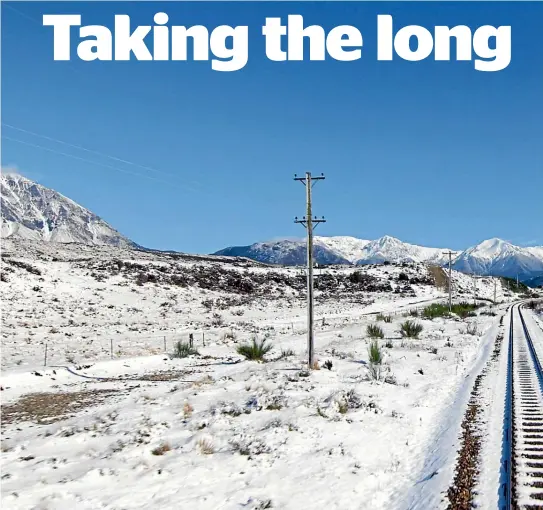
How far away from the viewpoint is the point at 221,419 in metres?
13.2

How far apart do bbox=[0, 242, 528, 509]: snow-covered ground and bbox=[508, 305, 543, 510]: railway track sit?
108 cm

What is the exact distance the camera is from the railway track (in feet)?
27.1

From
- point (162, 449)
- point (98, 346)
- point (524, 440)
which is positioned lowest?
point (98, 346)

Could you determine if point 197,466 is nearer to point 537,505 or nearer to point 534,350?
point 537,505

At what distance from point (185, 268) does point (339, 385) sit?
6448cm

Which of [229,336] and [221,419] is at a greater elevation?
[221,419]

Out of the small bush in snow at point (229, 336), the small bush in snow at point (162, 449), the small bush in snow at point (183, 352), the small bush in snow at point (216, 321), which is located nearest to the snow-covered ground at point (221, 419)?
the small bush in snow at point (162, 449)

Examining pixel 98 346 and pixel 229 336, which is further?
pixel 229 336

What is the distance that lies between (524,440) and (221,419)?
6889 mm

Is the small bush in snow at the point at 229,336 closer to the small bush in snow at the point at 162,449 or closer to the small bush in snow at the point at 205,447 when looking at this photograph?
the small bush in snow at the point at 205,447

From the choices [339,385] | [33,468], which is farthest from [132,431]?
[339,385]

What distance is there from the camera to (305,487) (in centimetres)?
930

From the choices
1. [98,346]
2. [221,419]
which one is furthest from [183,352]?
[221,419]

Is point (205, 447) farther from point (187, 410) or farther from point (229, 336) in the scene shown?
point (229, 336)
